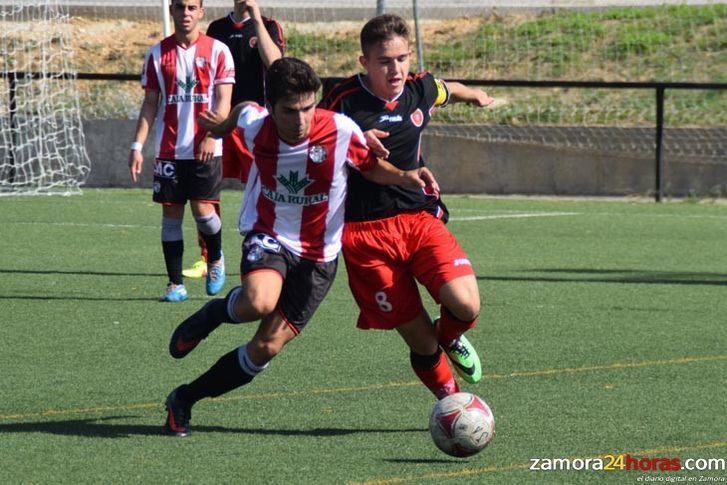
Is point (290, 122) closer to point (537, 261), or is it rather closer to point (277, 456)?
point (277, 456)

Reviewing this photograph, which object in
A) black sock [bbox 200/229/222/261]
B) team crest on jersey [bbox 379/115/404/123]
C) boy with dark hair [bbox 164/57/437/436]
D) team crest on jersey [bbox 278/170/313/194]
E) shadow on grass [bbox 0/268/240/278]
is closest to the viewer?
boy with dark hair [bbox 164/57/437/436]

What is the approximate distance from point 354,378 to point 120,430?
1396 millimetres

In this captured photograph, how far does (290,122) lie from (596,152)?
1222 cm

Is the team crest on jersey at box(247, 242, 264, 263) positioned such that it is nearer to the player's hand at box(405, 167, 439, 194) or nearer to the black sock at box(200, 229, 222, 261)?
the player's hand at box(405, 167, 439, 194)

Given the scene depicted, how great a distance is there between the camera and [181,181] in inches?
356

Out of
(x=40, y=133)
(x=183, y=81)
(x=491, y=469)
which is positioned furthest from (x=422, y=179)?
(x=40, y=133)

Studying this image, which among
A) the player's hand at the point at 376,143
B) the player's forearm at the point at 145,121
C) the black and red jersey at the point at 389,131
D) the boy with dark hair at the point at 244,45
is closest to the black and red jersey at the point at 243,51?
the boy with dark hair at the point at 244,45

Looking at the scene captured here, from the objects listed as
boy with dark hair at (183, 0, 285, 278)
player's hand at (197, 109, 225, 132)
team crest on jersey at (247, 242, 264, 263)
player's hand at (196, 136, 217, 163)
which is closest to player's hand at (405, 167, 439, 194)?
team crest on jersey at (247, 242, 264, 263)

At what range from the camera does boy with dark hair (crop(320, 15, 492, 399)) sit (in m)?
5.61

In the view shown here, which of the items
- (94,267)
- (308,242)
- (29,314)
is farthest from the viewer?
(94,267)

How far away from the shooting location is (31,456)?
504cm

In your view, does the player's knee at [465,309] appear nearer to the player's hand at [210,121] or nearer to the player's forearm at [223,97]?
the player's hand at [210,121]

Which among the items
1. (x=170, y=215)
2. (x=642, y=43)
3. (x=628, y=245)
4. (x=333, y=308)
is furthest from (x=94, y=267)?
(x=642, y=43)

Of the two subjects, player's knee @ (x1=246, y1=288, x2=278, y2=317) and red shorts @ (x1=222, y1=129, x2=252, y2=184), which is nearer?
player's knee @ (x1=246, y1=288, x2=278, y2=317)
